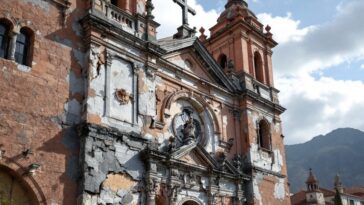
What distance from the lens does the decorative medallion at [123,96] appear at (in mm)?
16484

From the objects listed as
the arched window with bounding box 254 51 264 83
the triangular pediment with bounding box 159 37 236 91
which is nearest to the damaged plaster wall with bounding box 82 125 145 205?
the triangular pediment with bounding box 159 37 236 91

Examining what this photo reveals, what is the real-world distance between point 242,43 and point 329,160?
111177 mm

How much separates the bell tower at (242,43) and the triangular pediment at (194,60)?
3.66 feet

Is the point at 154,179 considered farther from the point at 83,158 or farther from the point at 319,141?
the point at 319,141

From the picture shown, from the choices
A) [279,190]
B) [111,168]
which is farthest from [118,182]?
[279,190]

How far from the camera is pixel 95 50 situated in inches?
635

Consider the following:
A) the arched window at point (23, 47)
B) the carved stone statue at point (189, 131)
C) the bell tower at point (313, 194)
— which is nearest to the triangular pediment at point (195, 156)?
the carved stone statue at point (189, 131)

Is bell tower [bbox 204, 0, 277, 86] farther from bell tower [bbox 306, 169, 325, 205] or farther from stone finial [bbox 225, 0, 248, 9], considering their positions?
bell tower [bbox 306, 169, 325, 205]

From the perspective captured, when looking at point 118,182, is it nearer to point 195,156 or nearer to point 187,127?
point 195,156

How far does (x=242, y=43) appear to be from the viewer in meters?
24.1

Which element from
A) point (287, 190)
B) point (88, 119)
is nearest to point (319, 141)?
point (287, 190)

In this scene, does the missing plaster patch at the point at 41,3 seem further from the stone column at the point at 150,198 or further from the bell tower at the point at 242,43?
the bell tower at the point at 242,43

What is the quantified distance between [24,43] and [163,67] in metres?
6.26

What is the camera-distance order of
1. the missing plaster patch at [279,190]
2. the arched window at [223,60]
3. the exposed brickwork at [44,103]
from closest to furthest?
the exposed brickwork at [44,103] → the missing plaster patch at [279,190] → the arched window at [223,60]
